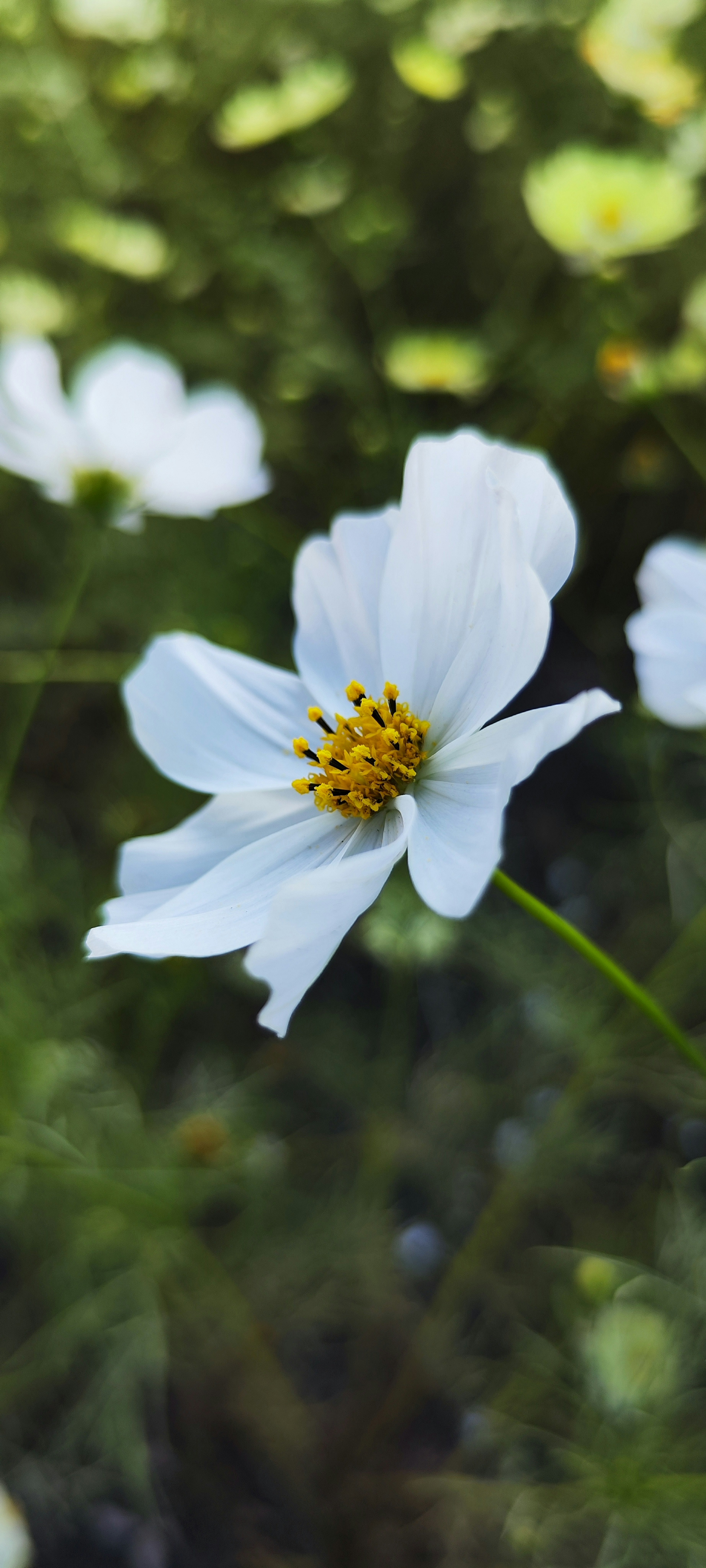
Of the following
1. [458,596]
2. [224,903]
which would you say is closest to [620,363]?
[458,596]

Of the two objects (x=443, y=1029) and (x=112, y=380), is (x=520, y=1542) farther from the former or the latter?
(x=112, y=380)

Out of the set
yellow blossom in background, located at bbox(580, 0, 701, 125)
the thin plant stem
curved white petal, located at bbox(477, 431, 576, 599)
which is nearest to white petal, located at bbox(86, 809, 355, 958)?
curved white petal, located at bbox(477, 431, 576, 599)

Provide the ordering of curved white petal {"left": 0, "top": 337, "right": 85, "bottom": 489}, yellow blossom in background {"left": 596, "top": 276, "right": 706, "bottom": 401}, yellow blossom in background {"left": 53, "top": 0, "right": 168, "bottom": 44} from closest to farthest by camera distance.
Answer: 1. curved white petal {"left": 0, "top": 337, "right": 85, "bottom": 489}
2. yellow blossom in background {"left": 596, "top": 276, "right": 706, "bottom": 401}
3. yellow blossom in background {"left": 53, "top": 0, "right": 168, "bottom": 44}

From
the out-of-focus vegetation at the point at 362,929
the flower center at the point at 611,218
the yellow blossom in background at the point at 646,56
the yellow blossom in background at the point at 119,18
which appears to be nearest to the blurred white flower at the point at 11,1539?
the out-of-focus vegetation at the point at 362,929

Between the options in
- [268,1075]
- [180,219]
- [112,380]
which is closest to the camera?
[112,380]

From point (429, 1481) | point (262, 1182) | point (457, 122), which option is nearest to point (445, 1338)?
point (429, 1481)

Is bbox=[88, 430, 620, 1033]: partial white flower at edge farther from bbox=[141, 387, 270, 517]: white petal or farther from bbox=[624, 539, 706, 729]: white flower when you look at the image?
bbox=[141, 387, 270, 517]: white petal
